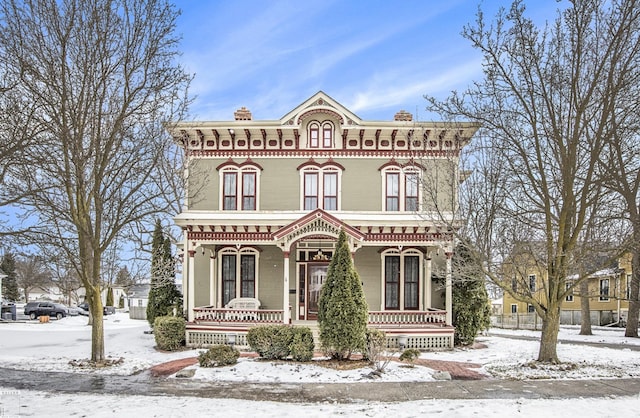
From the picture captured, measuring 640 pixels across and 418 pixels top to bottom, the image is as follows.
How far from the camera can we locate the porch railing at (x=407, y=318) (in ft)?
56.8

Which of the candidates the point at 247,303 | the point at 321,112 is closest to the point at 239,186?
the point at 321,112

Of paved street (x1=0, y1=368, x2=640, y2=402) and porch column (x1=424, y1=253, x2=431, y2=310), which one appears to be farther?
porch column (x1=424, y1=253, x2=431, y2=310)

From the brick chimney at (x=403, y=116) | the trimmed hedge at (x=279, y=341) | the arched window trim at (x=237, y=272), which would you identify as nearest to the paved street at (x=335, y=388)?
the trimmed hedge at (x=279, y=341)

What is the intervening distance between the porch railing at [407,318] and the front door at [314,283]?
2.97 meters

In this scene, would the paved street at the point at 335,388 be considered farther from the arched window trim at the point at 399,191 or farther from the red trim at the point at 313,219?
the arched window trim at the point at 399,191

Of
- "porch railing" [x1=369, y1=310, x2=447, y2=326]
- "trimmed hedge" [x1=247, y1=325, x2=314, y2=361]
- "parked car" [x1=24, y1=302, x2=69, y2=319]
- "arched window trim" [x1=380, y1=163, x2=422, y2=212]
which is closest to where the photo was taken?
"trimmed hedge" [x1=247, y1=325, x2=314, y2=361]

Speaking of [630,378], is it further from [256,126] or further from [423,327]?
[256,126]

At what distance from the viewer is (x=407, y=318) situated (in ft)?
57.3

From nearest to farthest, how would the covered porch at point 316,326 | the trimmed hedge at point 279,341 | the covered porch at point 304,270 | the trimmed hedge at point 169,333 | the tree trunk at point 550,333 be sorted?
the tree trunk at point 550,333, the trimmed hedge at point 279,341, the trimmed hedge at point 169,333, the covered porch at point 316,326, the covered porch at point 304,270

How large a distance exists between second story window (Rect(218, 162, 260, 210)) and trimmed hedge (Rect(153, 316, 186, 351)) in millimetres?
5129

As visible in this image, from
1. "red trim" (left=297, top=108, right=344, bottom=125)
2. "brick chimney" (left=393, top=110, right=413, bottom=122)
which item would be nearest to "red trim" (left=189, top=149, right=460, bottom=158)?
"red trim" (left=297, top=108, right=344, bottom=125)

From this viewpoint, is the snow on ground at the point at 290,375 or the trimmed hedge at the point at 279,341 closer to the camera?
the snow on ground at the point at 290,375

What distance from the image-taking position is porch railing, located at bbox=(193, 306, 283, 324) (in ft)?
57.8

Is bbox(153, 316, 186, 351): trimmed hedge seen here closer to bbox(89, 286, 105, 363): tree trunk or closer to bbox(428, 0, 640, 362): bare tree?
bbox(89, 286, 105, 363): tree trunk
